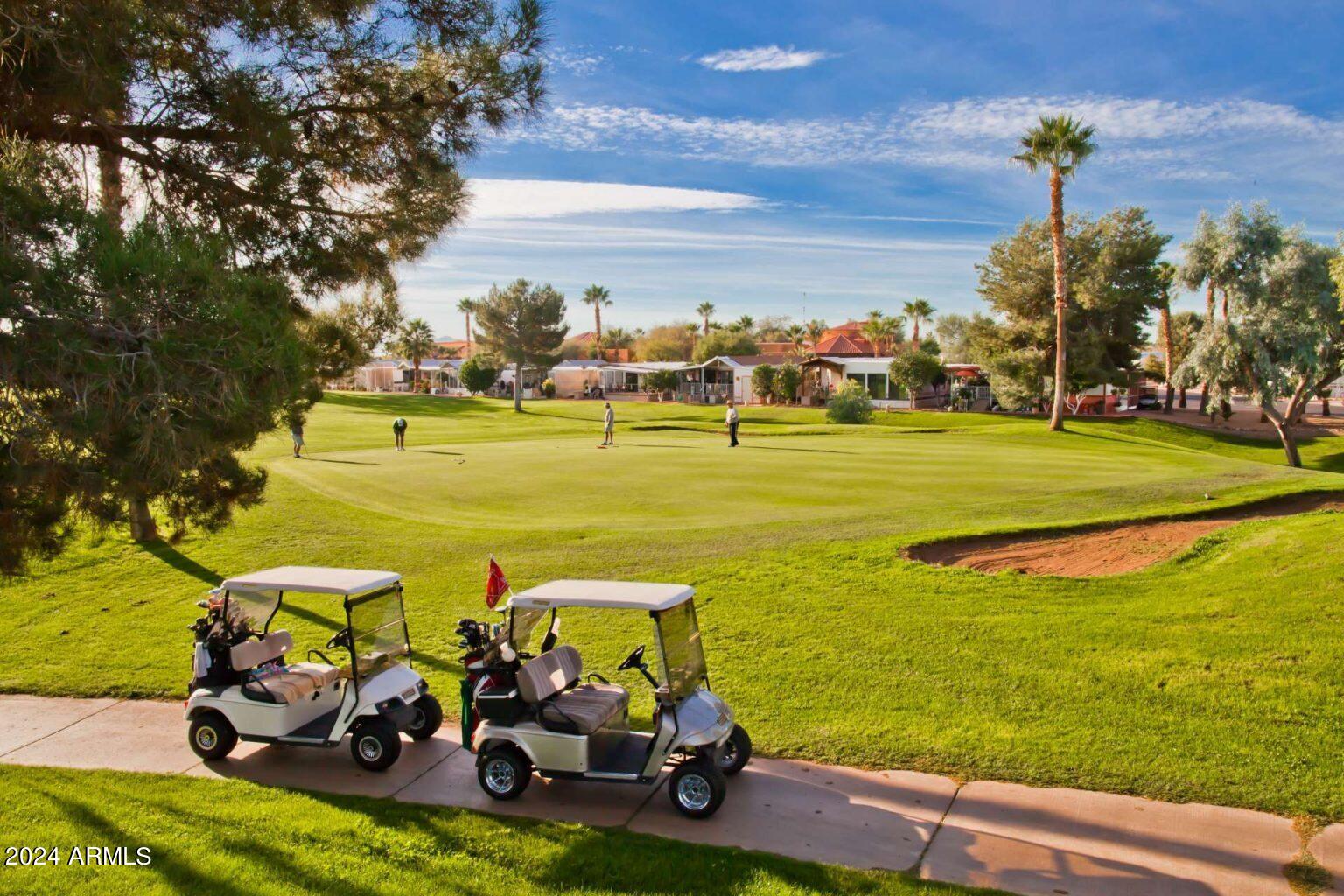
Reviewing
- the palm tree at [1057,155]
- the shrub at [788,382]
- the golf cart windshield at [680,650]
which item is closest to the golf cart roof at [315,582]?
the golf cart windshield at [680,650]

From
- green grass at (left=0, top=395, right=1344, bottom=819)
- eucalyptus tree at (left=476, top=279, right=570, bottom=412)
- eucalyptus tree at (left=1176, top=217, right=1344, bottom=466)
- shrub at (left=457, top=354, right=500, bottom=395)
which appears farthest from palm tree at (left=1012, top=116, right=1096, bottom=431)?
shrub at (left=457, top=354, right=500, bottom=395)

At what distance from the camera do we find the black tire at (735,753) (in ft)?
25.4

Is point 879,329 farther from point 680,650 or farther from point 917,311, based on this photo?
point 680,650

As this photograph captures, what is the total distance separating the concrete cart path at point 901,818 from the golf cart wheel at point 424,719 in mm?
121

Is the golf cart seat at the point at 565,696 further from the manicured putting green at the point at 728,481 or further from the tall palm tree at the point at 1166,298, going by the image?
the tall palm tree at the point at 1166,298

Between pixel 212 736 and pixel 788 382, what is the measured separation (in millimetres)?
56024

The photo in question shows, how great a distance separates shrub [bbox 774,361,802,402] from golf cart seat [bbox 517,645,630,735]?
55340mm

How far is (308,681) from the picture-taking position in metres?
8.82

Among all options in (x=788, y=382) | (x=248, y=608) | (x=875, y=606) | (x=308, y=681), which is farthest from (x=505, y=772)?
(x=788, y=382)

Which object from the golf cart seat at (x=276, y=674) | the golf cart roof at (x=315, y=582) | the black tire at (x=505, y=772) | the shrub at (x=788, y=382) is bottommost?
the black tire at (x=505, y=772)

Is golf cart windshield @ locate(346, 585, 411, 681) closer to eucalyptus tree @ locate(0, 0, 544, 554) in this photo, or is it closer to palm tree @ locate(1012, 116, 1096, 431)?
eucalyptus tree @ locate(0, 0, 544, 554)

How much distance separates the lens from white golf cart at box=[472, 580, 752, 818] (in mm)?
7172

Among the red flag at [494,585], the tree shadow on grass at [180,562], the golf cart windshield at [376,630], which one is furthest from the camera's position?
the tree shadow on grass at [180,562]

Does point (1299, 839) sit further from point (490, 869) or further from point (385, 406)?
point (385, 406)
